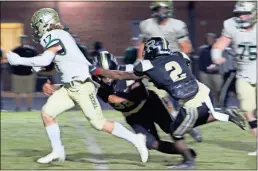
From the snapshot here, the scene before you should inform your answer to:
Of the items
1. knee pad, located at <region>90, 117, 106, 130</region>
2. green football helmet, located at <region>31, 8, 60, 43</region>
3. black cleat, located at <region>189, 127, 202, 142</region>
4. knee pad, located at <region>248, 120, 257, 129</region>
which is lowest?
black cleat, located at <region>189, 127, 202, 142</region>

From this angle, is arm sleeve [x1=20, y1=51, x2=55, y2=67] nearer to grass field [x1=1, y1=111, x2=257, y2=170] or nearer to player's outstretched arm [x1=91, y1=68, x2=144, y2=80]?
player's outstretched arm [x1=91, y1=68, x2=144, y2=80]

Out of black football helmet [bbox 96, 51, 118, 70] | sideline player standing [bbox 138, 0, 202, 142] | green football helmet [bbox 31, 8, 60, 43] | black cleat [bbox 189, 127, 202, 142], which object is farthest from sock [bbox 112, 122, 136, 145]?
black cleat [bbox 189, 127, 202, 142]

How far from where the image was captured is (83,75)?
768cm

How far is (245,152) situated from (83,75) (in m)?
2.13

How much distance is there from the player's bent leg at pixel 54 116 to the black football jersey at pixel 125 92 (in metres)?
0.35

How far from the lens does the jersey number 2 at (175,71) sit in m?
7.09

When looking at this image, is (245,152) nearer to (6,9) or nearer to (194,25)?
(194,25)

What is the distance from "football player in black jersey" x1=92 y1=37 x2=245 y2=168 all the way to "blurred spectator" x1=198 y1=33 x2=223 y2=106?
696cm

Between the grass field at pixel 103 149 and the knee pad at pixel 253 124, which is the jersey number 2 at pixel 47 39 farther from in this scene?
the knee pad at pixel 253 124

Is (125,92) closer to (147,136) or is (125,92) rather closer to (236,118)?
(147,136)

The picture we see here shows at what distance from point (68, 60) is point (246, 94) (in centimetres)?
212

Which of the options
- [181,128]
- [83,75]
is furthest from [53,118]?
[181,128]

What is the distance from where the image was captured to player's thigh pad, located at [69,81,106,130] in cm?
764

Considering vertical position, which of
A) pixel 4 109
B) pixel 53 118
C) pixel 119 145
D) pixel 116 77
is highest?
pixel 116 77
